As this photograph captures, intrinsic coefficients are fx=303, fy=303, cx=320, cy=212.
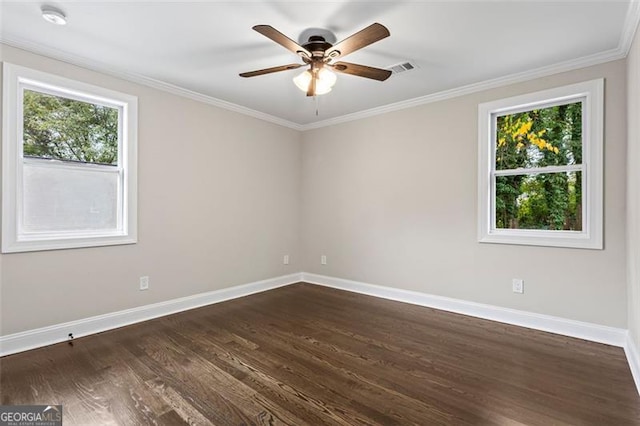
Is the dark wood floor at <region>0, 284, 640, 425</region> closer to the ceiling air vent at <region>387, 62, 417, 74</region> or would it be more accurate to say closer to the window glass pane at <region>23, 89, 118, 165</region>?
the window glass pane at <region>23, 89, 118, 165</region>

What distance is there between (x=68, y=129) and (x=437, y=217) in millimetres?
4039

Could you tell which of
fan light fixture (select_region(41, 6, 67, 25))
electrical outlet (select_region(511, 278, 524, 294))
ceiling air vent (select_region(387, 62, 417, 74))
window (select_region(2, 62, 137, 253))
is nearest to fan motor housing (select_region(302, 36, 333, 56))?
ceiling air vent (select_region(387, 62, 417, 74))

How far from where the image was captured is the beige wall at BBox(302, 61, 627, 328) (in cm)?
276

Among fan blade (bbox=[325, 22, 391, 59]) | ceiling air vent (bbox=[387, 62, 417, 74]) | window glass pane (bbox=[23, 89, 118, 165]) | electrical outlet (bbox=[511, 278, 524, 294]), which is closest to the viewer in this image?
fan blade (bbox=[325, 22, 391, 59])

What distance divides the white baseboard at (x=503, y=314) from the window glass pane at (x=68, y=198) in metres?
3.15

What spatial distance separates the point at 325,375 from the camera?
2199mm

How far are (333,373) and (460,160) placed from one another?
274cm

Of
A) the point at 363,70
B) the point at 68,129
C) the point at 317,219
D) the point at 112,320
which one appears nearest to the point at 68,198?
the point at 68,129

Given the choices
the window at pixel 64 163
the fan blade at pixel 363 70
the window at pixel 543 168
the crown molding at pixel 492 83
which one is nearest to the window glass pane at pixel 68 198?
the window at pixel 64 163

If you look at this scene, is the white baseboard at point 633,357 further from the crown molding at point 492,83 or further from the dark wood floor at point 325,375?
the crown molding at point 492,83

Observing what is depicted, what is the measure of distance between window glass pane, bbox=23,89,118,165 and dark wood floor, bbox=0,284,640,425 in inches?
68.6

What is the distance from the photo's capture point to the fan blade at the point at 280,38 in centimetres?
192

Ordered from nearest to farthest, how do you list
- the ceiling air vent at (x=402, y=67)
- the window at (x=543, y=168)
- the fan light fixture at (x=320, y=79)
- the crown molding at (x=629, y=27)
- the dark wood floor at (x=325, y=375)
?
the dark wood floor at (x=325, y=375) < the crown molding at (x=629, y=27) < the fan light fixture at (x=320, y=79) < the window at (x=543, y=168) < the ceiling air vent at (x=402, y=67)

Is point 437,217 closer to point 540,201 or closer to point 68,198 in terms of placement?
point 540,201
